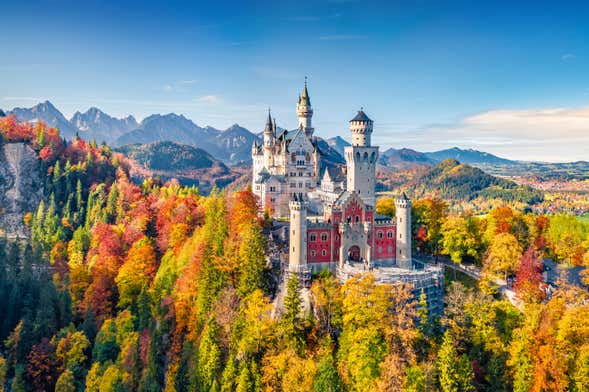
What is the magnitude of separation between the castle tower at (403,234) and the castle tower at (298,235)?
12300mm

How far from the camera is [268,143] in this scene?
80125 millimetres

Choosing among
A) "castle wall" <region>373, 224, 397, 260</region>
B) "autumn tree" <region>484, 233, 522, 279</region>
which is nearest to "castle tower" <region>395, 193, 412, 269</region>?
"castle wall" <region>373, 224, 397, 260</region>

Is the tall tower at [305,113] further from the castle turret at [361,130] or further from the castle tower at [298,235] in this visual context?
the castle tower at [298,235]

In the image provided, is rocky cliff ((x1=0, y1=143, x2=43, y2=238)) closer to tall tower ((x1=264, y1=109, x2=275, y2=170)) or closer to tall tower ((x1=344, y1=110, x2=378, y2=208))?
tall tower ((x1=264, y1=109, x2=275, y2=170))

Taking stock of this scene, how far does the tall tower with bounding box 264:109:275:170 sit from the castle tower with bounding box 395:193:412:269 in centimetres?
2840

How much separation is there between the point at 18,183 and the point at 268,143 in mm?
73112

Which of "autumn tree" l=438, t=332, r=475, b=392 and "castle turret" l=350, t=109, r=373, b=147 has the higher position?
"castle turret" l=350, t=109, r=373, b=147

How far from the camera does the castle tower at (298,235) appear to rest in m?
53.4

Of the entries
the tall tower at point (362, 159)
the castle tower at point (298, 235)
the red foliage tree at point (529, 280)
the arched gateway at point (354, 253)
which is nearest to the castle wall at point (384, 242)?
the arched gateway at point (354, 253)

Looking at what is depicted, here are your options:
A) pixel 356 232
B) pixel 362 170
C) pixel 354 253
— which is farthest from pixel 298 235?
pixel 362 170

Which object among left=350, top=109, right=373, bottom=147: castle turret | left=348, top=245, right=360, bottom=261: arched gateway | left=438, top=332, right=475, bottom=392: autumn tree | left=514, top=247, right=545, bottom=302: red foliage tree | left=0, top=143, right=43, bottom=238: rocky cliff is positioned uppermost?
left=350, top=109, right=373, bottom=147: castle turret

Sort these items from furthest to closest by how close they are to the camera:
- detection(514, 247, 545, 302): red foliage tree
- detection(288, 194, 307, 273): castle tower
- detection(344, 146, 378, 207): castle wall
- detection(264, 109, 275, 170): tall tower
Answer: detection(264, 109, 275, 170): tall tower → detection(344, 146, 378, 207): castle wall → detection(288, 194, 307, 273): castle tower → detection(514, 247, 545, 302): red foliage tree

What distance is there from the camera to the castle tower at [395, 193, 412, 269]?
2250 inches

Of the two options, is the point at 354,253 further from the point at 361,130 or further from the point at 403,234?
the point at 361,130
